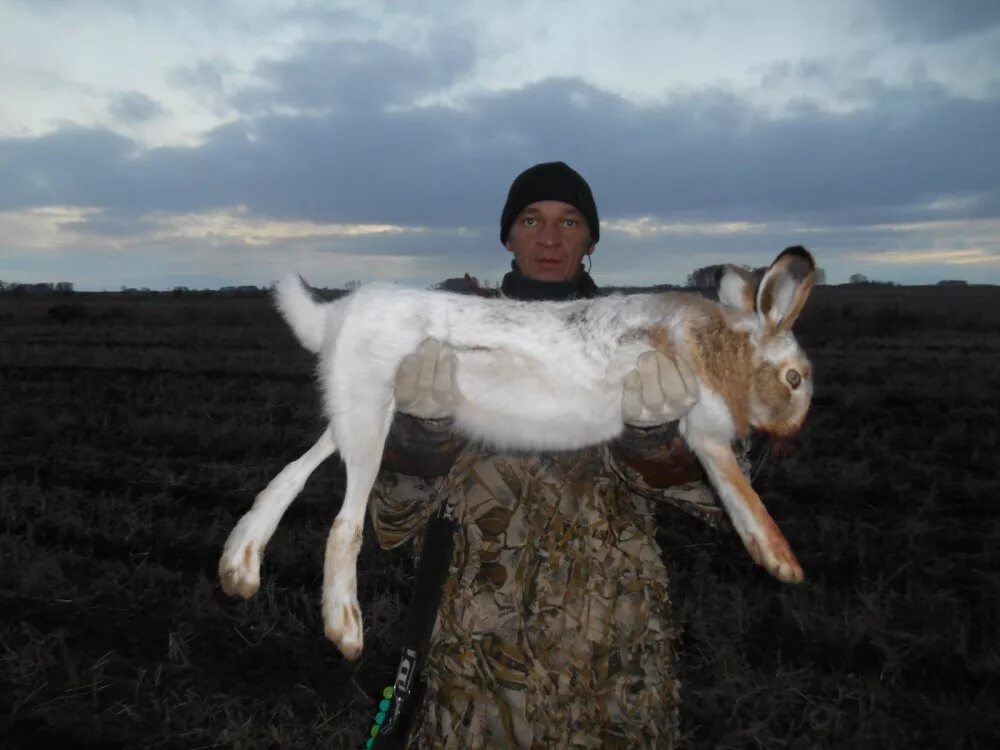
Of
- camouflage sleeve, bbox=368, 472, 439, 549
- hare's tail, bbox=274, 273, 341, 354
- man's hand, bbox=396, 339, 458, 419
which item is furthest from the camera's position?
hare's tail, bbox=274, 273, 341, 354

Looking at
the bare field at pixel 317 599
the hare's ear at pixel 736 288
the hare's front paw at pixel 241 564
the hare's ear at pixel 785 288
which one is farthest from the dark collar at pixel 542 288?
the hare's front paw at pixel 241 564

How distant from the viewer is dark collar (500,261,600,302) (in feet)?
11.0

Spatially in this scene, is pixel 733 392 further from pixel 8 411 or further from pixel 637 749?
pixel 8 411

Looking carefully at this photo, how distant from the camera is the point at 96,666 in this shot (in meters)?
4.36

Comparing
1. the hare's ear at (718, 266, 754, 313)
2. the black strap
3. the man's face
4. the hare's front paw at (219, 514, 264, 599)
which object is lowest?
the black strap

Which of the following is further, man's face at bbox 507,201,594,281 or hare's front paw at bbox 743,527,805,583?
man's face at bbox 507,201,594,281

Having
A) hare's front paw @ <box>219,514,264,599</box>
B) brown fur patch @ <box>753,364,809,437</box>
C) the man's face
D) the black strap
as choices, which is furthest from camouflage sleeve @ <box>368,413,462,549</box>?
brown fur patch @ <box>753,364,809,437</box>

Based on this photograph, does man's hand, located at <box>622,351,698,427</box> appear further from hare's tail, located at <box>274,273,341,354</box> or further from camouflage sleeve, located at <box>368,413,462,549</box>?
hare's tail, located at <box>274,273,341,354</box>

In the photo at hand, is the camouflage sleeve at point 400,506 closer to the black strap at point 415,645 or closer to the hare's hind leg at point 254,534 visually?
the black strap at point 415,645

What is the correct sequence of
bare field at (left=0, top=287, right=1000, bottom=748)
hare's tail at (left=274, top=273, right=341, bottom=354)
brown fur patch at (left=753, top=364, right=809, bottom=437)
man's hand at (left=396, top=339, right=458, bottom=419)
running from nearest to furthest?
man's hand at (left=396, top=339, right=458, bottom=419)
brown fur patch at (left=753, top=364, right=809, bottom=437)
hare's tail at (left=274, top=273, right=341, bottom=354)
bare field at (left=0, top=287, right=1000, bottom=748)

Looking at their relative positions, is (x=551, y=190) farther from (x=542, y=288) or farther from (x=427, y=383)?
(x=427, y=383)

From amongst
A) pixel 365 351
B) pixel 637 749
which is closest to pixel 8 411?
pixel 365 351

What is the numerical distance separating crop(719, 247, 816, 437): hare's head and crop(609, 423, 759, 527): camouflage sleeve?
0.18 meters

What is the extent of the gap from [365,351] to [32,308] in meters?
38.1
